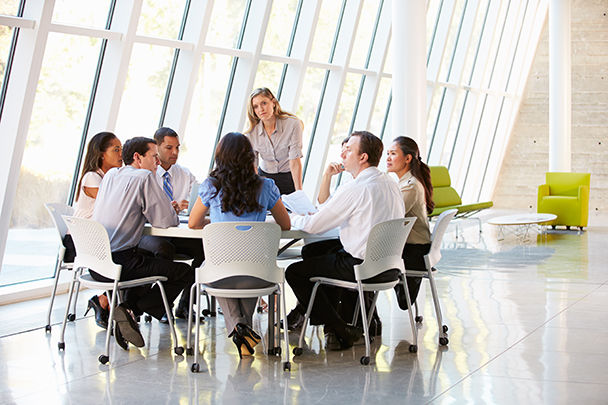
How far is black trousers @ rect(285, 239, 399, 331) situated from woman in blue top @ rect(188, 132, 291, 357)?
0.38 metres

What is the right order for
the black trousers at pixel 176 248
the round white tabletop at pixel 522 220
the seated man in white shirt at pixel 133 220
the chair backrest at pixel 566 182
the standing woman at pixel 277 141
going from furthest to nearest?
the chair backrest at pixel 566 182 < the round white tabletop at pixel 522 220 < the standing woman at pixel 277 141 < the black trousers at pixel 176 248 < the seated man in white shirt at pixel 133 220

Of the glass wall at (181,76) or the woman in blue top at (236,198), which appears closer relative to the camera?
the woman in blue top at (236,198)

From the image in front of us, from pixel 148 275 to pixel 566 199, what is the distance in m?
9.01

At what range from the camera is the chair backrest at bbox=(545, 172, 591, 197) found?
37.5ft

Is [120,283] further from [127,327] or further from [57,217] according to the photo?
[57,217]

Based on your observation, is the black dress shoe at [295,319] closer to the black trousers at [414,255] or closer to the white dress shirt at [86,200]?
the black trousers at [414,255]

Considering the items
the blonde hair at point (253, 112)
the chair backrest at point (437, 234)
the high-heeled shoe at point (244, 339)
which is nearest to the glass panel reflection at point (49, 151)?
the blonde hair at point (253, 112)

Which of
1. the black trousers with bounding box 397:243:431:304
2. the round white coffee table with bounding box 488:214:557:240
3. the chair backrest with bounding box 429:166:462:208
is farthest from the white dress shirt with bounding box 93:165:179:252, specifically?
the chair backrest with bounding box 429:166:462:208

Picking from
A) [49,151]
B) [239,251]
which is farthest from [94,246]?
[49,151]

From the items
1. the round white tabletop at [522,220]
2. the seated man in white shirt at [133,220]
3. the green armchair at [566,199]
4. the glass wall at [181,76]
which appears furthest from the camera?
the green armchair at [566,199]

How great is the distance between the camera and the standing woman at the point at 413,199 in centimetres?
417

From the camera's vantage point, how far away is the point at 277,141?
5.37 meters

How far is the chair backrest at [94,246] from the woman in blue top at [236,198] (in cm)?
49

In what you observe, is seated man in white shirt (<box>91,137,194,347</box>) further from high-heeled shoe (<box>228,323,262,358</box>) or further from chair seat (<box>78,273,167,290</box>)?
high-heeled shoe (<box>228,323,262,358</box>)
